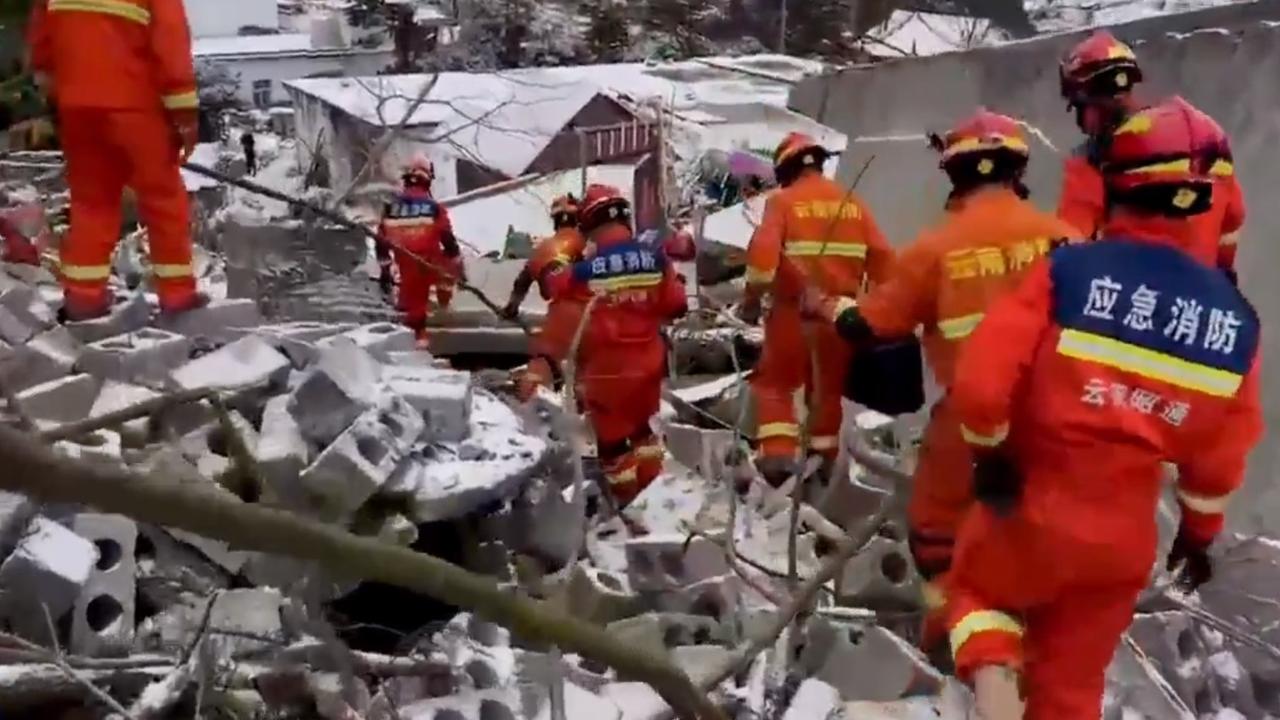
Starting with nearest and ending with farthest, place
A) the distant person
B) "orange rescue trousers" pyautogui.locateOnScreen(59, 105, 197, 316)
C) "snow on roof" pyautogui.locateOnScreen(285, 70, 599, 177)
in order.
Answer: "orange rescue trousers" pyautogui.locateOnScreen(59, 105, 197, 316) → the distant person → "snow on roof" pyautogui.locateOnScreen(285, 70, 599, 177)

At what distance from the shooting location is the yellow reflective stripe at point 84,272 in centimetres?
468

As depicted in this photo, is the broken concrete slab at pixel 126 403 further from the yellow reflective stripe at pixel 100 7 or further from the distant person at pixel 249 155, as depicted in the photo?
the distant person at pixel 249 155

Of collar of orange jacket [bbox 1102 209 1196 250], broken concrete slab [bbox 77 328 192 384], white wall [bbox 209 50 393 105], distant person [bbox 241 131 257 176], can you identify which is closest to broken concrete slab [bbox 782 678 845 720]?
collar of orange jacket [bbox 1102 209 1196 250]

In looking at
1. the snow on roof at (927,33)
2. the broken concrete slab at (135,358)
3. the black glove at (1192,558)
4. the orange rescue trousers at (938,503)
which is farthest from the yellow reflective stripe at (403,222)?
the snow on roof at (927,33)

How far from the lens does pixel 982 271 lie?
12.4 feet

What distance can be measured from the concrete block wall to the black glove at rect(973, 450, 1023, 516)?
93.2 inches

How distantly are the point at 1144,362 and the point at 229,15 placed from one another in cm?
3158

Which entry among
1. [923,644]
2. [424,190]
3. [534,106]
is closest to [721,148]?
[534,106]

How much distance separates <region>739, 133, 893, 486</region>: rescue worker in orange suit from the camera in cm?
527

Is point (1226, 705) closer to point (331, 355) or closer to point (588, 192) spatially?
point (331, 355)

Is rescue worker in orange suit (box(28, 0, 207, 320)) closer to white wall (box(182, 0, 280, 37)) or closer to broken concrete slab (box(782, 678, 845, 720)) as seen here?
broken concrete slab (box(782, 678, 845, 720))

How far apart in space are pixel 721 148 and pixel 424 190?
24.7ft

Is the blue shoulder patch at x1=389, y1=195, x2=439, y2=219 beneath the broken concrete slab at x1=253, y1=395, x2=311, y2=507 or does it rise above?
beneath

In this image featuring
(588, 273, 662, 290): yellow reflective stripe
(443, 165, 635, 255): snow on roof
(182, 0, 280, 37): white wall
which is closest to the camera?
(588, 273, 662, 290): yellow reflective stripe
